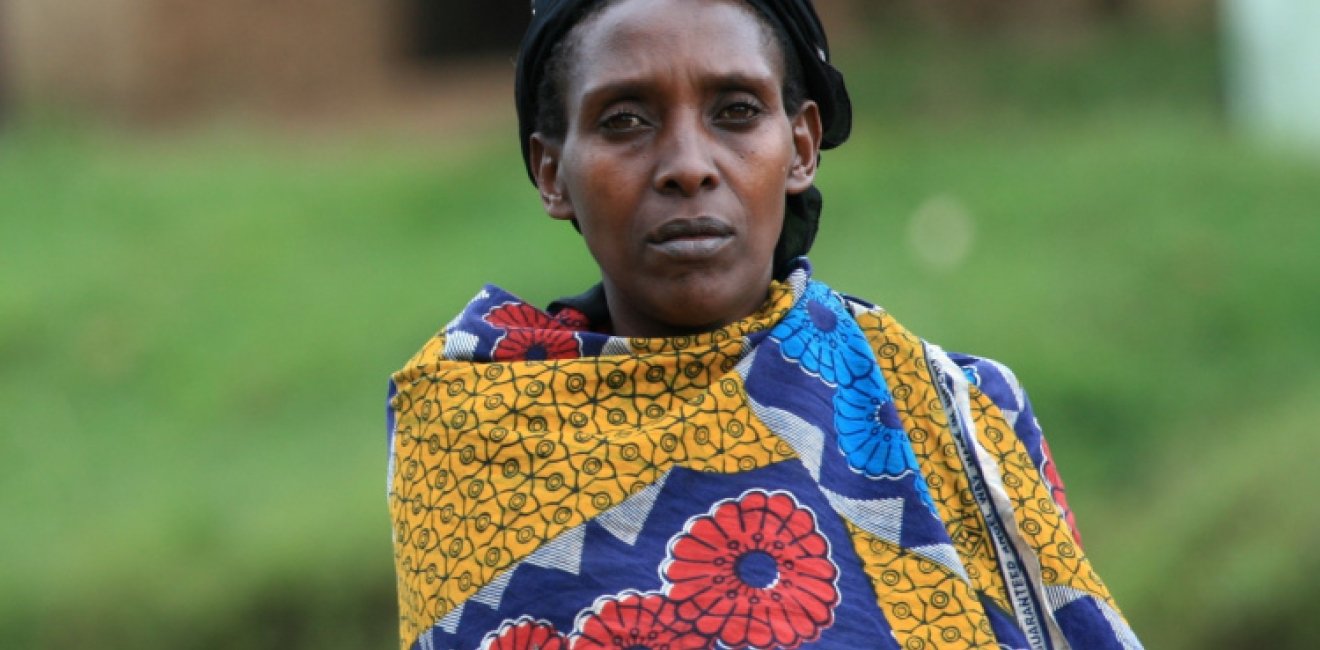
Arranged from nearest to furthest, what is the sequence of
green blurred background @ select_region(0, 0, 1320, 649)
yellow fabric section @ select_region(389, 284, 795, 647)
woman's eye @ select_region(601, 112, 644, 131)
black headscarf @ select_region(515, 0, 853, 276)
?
1. yellow fabric section @ select_region(389, 284, 795, 647)
2. woman's eye @ select_region(601, 112, 644, 131)
3. black headscarf @ select_region(515, 0, 853, 276)
4. green blurred background @ select_region(0, 0, 1320, 649)

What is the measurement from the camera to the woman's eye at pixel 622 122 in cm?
285

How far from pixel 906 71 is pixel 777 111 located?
24.4 ft

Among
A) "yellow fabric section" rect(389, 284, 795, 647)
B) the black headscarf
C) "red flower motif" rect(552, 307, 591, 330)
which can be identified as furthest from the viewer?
"red flower motif" rect(552, 307, 591, 330)

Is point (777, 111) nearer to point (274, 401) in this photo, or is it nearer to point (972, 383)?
point (972, 383)

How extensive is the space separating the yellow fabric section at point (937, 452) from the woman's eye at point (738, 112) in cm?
33

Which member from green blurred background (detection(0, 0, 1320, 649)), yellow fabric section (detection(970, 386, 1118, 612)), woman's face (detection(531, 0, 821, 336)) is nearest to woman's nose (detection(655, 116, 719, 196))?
woman's face (detection(531, 0, 821, 336))

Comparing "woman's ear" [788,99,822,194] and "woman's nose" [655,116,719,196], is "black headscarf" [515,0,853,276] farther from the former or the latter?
"woman's nose" [655,116,719,196]

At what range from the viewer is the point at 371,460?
7.00 metres

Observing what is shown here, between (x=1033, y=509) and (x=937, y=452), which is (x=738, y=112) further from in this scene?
(x=1033, y=509)

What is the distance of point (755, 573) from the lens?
2.68 meters

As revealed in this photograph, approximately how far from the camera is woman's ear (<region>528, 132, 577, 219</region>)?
3.03 meters

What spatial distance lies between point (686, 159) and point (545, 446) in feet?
1.34

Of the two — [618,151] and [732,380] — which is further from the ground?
[618,151]

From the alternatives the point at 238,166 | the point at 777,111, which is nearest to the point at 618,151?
the point at 777,111
